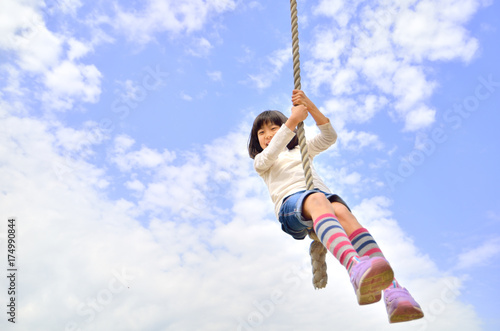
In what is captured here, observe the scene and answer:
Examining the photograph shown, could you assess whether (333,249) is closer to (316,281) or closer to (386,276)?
(386,276)

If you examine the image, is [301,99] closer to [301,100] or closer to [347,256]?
[301,100]

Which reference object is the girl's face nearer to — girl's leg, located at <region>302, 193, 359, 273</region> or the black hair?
the black hair

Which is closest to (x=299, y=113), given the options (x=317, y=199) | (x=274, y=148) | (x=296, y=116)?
(x=296, y=116)

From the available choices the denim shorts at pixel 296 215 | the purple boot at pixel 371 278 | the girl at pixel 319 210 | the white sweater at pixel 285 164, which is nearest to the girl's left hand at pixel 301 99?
the girl at pixel 319 210

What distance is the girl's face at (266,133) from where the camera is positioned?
2881mm

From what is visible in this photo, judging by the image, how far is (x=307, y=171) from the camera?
2.38m

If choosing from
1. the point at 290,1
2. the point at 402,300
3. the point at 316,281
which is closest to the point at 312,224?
the point at 316,281

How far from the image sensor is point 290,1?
275 cm

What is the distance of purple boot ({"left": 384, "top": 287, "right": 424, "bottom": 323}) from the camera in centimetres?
195

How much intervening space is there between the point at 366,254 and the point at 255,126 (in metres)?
1.15

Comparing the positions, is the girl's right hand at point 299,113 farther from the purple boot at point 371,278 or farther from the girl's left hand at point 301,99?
the purple boot at point 371,278

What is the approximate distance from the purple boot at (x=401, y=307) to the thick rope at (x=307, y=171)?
0.50m

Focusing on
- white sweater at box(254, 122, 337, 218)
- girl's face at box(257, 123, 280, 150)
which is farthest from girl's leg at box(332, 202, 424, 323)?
girl's face at box(257, 123, 280, 150)

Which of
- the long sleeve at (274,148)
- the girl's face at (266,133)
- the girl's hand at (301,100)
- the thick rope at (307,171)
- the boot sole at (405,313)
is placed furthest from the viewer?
the girl's face at (266,133)
